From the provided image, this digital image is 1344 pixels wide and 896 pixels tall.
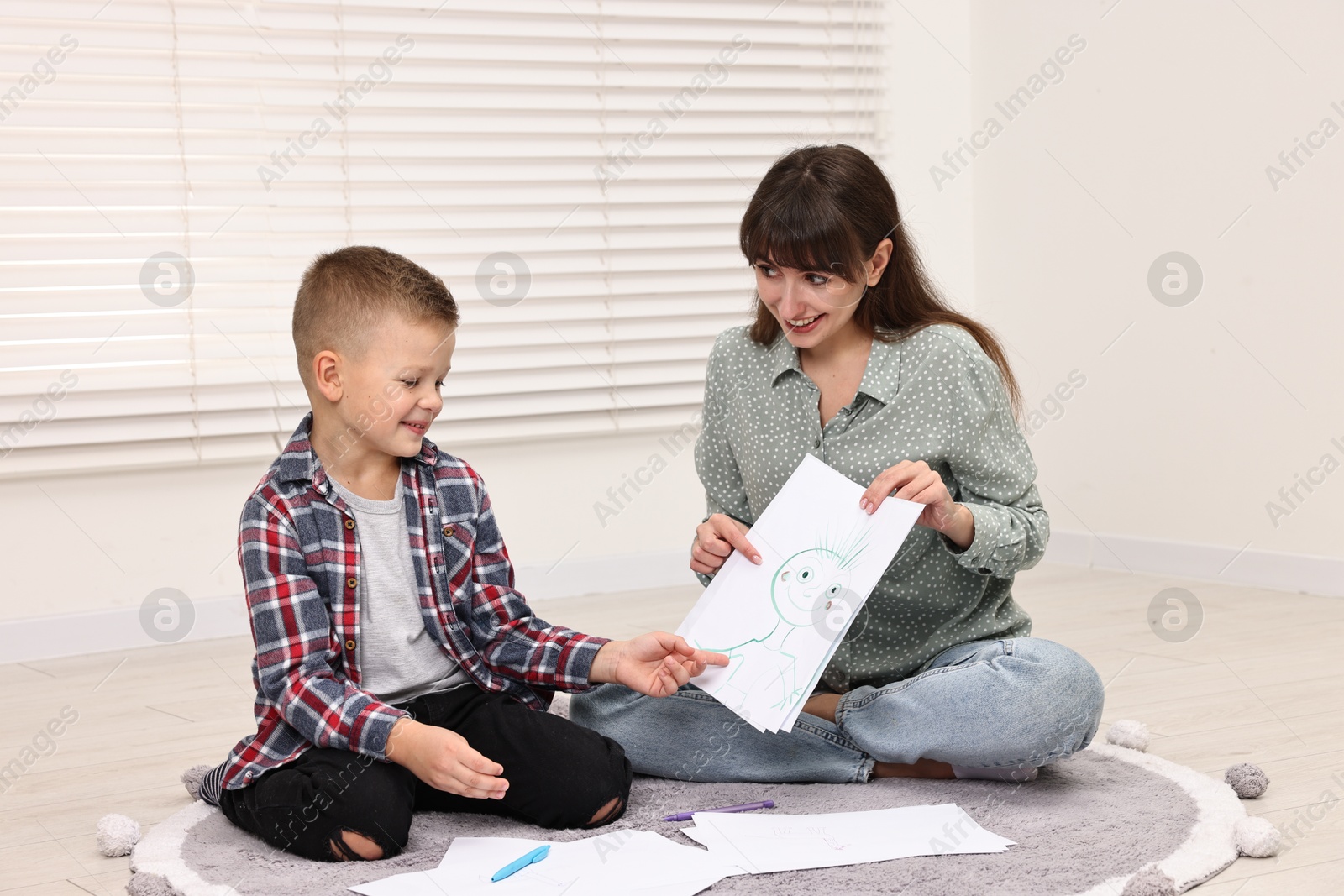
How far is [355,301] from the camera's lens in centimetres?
133

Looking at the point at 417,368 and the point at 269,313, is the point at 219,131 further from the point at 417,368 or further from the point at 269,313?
the point at 417,368

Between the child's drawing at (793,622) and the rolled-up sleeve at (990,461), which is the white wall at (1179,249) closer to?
the rolled-up sleeve at (990,461)

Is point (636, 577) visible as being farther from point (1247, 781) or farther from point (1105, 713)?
point (1247, 781)

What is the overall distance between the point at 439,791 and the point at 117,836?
1.08 feet

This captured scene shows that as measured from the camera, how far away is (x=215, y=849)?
126 centimetres

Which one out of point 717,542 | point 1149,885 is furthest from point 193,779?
point 1149,885

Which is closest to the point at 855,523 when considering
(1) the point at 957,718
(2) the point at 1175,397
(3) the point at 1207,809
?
(1) the point at 957,718

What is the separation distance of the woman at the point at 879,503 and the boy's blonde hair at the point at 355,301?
1.21ft

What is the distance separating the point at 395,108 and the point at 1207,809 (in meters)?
1.96

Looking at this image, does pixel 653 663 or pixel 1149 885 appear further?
pixel 653 663

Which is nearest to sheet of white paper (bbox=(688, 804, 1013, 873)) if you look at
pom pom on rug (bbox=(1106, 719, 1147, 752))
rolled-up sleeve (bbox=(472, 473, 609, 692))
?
rolled-up sleeve (bbox=(472, 473, 609, 692))

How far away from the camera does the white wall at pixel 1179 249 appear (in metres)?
2.29

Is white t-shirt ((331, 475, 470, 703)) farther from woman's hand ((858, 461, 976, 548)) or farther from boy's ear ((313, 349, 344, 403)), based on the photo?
woman's hand ((858, 461, 976, 548))

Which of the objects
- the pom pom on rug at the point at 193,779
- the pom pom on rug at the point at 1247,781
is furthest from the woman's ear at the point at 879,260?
the pom pom on rug at the point at 193,779
